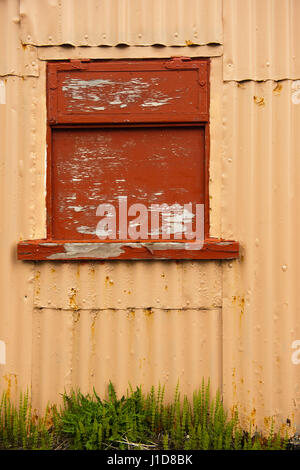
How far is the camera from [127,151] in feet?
9.48

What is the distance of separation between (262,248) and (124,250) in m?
1.06

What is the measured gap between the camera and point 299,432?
2.77 metres

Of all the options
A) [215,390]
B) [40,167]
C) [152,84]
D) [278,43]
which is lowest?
[215,390]

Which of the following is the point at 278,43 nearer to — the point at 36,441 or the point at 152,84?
the point at 152,84

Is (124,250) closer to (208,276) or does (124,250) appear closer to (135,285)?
(135,285)

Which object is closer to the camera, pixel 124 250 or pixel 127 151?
pixel 124 250

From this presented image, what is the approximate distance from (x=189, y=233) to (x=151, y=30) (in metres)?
1.60

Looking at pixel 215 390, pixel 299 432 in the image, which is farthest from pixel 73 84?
pixel 299 432

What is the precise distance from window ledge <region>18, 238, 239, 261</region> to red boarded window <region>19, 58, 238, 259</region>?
64 mm

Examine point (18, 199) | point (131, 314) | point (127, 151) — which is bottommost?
point (131, 314)

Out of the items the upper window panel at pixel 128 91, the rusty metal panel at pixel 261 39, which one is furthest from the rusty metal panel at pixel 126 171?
the rusty metal panel at pixel 261 39

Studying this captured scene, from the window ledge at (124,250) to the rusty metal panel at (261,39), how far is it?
52.5 inches

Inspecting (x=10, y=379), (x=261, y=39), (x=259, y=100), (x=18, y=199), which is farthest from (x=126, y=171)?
(x=10, y=379)

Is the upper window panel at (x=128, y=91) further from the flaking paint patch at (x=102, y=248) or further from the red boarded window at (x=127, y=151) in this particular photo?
the flaking paint patch at (x=102, y=248)
